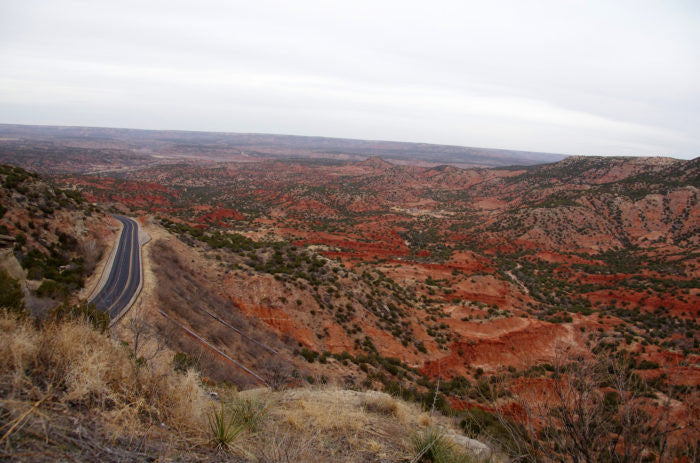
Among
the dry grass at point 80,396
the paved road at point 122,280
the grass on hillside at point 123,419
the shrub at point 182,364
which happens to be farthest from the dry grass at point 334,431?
the paved road at point 122,280

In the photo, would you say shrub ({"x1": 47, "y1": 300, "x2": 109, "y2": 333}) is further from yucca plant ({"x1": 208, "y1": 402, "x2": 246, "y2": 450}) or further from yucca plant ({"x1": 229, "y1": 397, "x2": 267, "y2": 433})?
yucca plant ({"x1": 208, "y1": 402, "x2": 246, "y2": 450})

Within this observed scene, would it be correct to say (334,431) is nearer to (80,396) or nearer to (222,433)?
(222,433)

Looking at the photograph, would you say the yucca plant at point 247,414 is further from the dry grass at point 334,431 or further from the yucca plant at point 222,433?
the yucca plant at point 222,433

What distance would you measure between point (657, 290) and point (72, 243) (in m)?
51.9

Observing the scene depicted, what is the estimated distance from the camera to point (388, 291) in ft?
91.8

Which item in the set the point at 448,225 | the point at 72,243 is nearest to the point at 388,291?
the point at 72,243

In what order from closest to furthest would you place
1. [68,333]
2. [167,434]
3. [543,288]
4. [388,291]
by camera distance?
[167,434]
[68,333]
[388,291]
[543,288]

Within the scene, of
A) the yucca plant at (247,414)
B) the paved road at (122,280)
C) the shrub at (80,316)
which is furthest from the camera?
the paved road at (122,280)

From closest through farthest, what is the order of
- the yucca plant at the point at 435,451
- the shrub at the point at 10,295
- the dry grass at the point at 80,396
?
the dry grass at the point at 80,396, the yucca plant at the point at 435,451, the shrub at the point at 10,295

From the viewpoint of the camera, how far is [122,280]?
17500mm

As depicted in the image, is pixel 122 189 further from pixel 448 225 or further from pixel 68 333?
pixel 68 333

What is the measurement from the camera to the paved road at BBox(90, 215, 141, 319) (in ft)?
47.0

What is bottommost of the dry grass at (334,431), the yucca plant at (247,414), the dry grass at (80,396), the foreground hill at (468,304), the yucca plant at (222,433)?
the foreground hill at (468,304)

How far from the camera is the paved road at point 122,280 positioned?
47.0 feet
